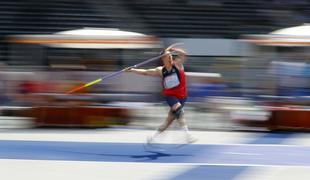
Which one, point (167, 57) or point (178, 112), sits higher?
point (167, 57)

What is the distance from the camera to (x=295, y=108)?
13.1 m

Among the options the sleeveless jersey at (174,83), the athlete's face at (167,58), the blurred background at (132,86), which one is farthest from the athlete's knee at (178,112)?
the blurred background at (132,86)

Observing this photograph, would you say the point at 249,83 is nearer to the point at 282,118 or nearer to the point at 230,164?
the point at 282,118

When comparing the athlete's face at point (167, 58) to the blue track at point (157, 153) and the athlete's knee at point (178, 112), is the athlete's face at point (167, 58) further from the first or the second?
the blue track at point (157, 153)

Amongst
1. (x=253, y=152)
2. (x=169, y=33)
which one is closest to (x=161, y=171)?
(x=253, y=152)

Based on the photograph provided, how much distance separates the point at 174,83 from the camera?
35.5 feet

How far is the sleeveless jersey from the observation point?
35.4 ft

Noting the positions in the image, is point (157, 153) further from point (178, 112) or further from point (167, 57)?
point (167, 57)

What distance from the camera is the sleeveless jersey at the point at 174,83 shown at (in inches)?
425

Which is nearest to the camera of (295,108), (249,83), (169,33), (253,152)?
(253,152)

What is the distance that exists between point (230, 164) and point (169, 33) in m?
16.4

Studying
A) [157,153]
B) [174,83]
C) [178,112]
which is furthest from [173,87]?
[157,153]

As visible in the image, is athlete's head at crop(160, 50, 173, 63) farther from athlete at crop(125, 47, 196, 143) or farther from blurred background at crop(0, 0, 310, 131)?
blurred background at crop(0, 0, 310, 131)

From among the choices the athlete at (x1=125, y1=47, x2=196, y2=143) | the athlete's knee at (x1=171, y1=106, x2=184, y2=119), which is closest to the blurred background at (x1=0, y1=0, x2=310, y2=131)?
the athlete at (x1=125, y1=47, x2=196, y2=143)
